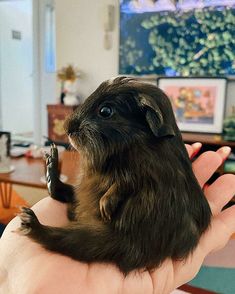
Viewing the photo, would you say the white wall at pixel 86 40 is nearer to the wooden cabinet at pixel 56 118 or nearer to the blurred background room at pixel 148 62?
the blurred background room at pixel 148 62

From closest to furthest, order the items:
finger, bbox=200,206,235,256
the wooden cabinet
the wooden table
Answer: finger, bbox=200,206,235,256
the wooden table
the wooden cabinet

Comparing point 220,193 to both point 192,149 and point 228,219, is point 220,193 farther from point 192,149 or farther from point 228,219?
point 192,149

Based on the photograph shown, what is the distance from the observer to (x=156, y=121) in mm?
710

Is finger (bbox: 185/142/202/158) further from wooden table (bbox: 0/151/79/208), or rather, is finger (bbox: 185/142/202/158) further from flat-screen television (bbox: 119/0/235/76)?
flat-screen television (bbox: 119/0/235/76)

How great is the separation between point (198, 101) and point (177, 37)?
0.73 m

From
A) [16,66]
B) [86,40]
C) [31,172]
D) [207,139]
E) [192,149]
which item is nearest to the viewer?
[192,149]

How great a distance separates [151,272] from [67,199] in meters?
0.36

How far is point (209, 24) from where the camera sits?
329 centimetres

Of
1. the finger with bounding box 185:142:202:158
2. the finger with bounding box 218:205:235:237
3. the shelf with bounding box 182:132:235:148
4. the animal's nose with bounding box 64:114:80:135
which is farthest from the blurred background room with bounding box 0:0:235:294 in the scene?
the animal's nose with bounding box 64:114:80:135

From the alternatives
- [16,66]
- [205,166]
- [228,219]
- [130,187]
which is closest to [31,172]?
[205,166]

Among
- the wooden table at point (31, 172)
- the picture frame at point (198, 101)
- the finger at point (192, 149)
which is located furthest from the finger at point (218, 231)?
the picture frame at point (198, 101)

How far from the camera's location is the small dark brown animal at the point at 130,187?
27.8 inches

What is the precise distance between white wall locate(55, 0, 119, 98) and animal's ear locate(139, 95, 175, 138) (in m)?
3.35

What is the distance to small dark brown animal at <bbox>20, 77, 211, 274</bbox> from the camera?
27.8 inches
